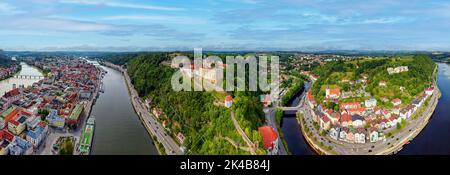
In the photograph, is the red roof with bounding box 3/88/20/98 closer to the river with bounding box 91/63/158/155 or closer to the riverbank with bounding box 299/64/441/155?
the river with bounding box 91/63/158/155

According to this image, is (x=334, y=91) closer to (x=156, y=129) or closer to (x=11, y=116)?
(x=156, y=129)

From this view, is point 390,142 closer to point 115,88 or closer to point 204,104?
point 204,104

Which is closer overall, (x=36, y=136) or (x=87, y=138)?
(x=36, y=136)

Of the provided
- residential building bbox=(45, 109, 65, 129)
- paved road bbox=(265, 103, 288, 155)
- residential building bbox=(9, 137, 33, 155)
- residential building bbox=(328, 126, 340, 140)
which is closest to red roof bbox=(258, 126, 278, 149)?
paved road bbox=(265, 103, 288, 155)

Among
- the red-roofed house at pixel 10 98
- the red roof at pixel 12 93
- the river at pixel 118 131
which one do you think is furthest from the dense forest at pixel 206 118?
the red roof at pixel 12 93

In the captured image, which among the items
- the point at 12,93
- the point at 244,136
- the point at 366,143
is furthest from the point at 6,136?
the point at 366,143

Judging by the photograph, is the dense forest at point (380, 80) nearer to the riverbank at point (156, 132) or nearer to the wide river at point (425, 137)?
the wide river at point (425, 137)
